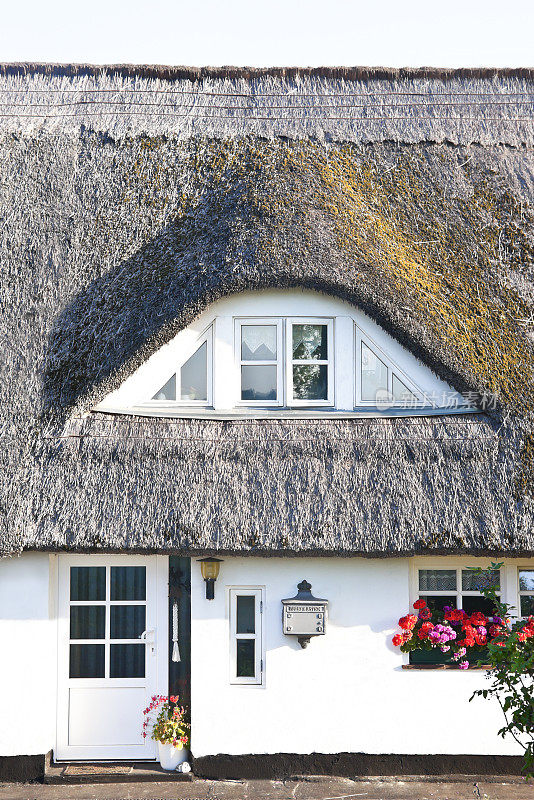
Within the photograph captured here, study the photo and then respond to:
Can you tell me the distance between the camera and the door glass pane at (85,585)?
6.58 metres

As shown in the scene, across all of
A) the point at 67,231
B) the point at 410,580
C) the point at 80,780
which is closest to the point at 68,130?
the point at 67,231

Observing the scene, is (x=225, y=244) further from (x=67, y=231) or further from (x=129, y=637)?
(x=129, y=637)

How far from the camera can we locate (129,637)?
656 centimetres

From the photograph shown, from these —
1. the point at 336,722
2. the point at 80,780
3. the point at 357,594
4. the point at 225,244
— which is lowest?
the point at 80,780

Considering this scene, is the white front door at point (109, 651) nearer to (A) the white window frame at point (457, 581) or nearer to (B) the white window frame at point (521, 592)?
(A) the white window frame at point (457, 581)

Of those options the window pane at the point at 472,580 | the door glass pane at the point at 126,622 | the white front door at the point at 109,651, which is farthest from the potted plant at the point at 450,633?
the door glass pane at the point at 126,622

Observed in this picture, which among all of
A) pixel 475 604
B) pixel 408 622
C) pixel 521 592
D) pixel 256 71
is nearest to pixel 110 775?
pixel 408 622

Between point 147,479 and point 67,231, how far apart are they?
2.62 metres

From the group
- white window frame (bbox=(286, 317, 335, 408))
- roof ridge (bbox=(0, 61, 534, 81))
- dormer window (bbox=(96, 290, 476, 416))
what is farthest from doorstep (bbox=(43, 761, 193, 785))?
roof ridge (bbox=(0, 61, 534, 81))

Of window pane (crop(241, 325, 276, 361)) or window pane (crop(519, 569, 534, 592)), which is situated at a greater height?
window pane (crop(241, 325, 276, 361))

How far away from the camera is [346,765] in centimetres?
620

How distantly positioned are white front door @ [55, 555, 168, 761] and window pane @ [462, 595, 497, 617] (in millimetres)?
2767

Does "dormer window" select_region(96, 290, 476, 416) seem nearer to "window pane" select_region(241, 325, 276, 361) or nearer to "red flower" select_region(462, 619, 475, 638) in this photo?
"window pane" select_region(241, 325, 276, 361)

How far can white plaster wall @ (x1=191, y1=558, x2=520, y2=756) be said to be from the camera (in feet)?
20.4
